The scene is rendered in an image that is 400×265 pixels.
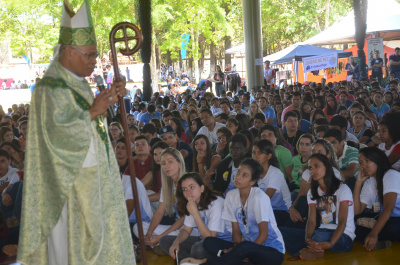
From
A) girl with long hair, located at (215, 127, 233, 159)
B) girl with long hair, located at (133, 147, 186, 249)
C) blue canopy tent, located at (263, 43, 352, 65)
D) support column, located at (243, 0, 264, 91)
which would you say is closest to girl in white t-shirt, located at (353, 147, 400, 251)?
girl with long hair, located at (133, 147, 186, 249)

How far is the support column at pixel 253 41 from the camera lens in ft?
60.3

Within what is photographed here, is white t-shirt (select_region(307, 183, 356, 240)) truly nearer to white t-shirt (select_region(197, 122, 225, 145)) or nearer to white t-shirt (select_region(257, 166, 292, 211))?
white t-shirt (select_region(257, 166, 292, 211))

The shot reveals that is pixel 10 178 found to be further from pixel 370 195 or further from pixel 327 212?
pixel 370 195

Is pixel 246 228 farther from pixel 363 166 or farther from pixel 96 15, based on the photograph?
pixel 96 15

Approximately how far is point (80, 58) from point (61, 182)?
780 mm

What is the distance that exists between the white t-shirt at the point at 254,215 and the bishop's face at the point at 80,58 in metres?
2.00

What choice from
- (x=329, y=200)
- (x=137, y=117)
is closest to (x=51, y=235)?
(x=329, y=200)

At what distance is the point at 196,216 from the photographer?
4711mm

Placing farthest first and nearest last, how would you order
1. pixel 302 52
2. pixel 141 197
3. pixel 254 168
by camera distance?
1. pixel 302 52
2. pixel 141 197
3. pixel 254 168

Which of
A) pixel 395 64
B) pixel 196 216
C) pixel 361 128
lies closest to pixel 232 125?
pixel 361 128

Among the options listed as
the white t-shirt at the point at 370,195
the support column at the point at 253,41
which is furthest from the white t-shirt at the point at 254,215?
the support column at the point at 253,41

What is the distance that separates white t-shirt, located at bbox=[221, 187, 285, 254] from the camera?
4.50 m

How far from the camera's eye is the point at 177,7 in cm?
2530

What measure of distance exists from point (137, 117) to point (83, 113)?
9.28 metres
